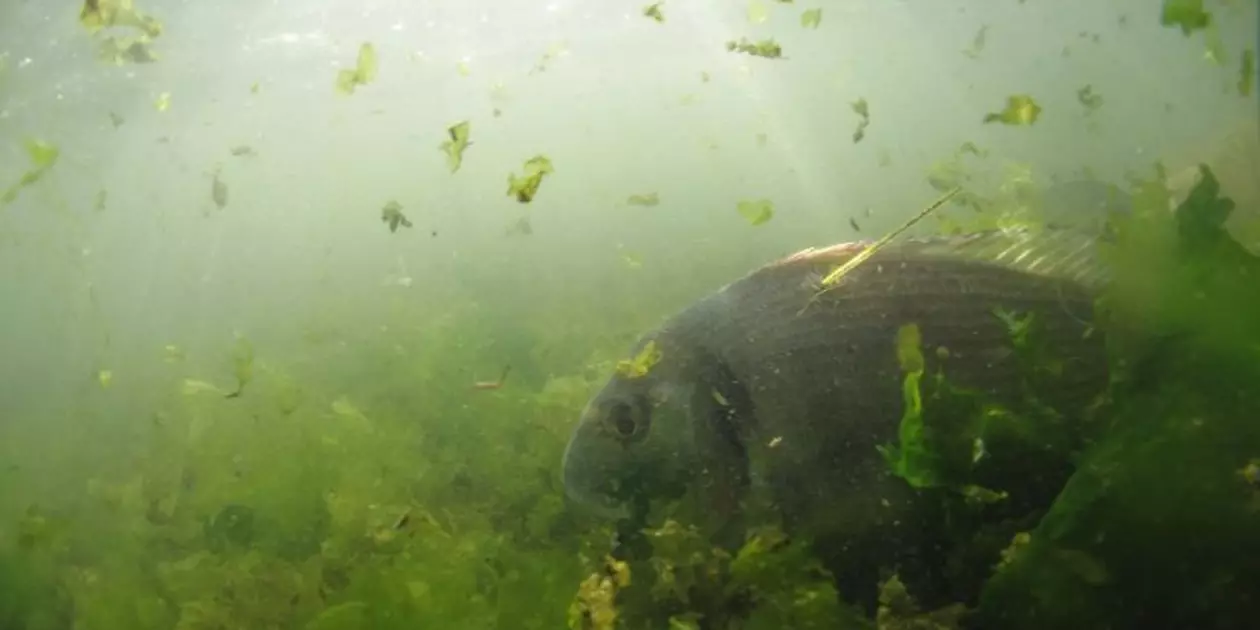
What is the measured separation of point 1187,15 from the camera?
129 inches

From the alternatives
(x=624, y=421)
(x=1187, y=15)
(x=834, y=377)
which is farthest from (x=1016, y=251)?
(x=1187, y=15)

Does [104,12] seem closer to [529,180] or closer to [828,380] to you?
[529,180]

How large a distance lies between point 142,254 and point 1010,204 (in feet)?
269

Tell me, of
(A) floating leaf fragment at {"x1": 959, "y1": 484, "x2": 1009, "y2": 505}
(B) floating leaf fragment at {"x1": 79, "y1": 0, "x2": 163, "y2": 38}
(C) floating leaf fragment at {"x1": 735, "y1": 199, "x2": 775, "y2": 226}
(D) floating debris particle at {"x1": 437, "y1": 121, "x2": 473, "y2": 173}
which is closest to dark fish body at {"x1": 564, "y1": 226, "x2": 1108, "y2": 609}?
(A) floating leaf fragment at {"x1": 959, "y1": 484, "x2": 1009, "y2": 505}

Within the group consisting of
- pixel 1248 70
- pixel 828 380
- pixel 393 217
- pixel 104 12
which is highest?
pixel 1248 70

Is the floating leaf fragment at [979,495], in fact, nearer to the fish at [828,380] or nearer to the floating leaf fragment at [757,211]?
the fish at [828,380]

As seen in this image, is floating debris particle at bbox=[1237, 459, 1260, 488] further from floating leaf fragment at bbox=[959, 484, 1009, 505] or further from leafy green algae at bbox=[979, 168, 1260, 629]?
floating leaf fragment at bbox=[959, 484, 1009, 505]

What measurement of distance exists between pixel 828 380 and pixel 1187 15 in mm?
2171

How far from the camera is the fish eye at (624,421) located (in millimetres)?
2795

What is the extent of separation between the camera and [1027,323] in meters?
2.20

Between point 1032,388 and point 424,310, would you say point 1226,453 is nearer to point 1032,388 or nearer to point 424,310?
point 1032,388

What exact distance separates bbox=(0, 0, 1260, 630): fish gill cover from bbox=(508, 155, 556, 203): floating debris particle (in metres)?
0.02

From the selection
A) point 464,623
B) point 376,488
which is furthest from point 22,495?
point 464,623

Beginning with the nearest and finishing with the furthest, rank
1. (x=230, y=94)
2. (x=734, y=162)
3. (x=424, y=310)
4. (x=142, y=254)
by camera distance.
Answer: (x=424, y=310) → (x=230, y=94) → (x=734, y=162) → (x=142, y=254)
